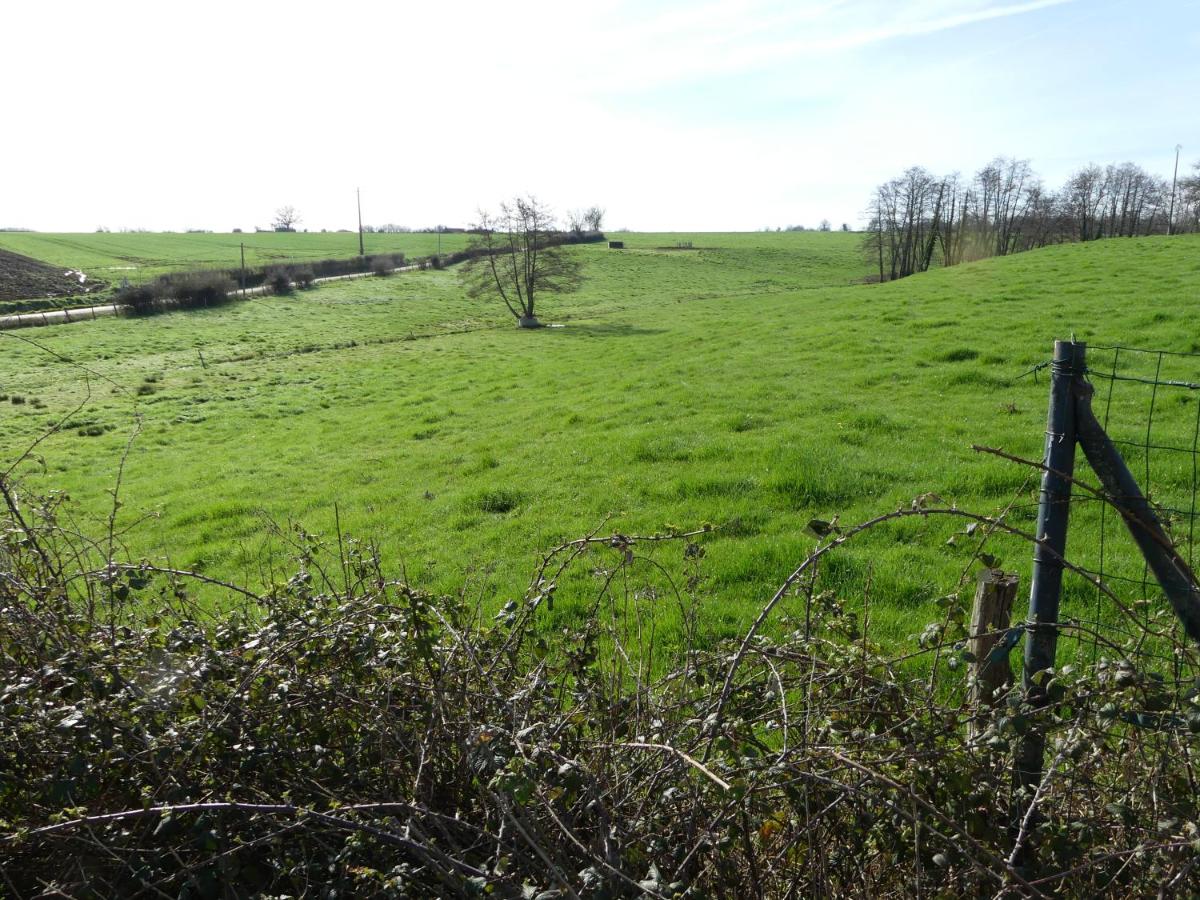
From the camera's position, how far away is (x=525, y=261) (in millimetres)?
43312

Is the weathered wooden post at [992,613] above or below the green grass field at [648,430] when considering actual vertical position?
above

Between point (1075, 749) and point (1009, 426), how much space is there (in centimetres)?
1032

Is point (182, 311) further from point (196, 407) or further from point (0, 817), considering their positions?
point (0, 817)

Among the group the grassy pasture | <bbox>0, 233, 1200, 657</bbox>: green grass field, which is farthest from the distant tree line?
the grassy pasture

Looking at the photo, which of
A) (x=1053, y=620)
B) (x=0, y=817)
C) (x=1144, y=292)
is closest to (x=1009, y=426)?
(x=1053, y=620)

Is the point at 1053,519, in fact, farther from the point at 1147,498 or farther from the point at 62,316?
the point at 62,316

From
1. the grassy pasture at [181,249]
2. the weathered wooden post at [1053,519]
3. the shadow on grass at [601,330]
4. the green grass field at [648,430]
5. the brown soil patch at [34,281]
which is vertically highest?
the grassy pasture at [181,249]

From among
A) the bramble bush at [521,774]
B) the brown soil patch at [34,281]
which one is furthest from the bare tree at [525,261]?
the bramble bush at [521,774]

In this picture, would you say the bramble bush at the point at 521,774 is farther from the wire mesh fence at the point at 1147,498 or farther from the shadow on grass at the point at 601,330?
the shadow on grass at the point at 601,330

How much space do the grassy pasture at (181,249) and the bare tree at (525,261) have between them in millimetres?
31614

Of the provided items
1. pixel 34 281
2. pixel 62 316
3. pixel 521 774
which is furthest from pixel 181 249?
pixel 521 774

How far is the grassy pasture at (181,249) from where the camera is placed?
67.4 m

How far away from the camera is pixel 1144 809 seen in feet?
8.29

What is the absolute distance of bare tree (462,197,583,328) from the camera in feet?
137
